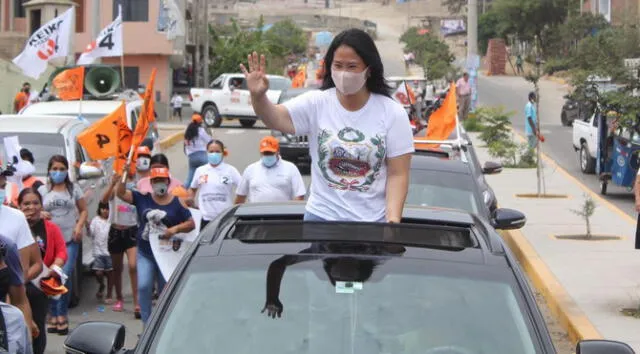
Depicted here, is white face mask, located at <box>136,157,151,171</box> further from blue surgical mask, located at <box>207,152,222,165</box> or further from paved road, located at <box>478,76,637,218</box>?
paved road, located at <box>478,76,637,218</box>

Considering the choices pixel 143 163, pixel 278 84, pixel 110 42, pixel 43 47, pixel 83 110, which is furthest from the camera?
pixel 278 84

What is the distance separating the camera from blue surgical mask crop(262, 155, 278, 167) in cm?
1223

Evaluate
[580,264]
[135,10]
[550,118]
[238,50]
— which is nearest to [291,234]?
[580,264]

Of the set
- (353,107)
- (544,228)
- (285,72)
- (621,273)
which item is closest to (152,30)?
(285,72)

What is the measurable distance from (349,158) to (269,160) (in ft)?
21.5

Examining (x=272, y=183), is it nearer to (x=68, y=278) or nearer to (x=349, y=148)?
(x=68, y=278)

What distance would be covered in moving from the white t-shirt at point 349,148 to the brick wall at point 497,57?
78.2 metres

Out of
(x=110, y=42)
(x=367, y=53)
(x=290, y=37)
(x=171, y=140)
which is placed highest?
(x=290, y=37)

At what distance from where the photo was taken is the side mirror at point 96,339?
4617 mm

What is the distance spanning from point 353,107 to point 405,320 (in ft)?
5.34

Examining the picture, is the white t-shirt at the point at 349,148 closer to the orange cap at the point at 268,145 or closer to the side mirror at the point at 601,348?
the side mirror at the point at 601,348

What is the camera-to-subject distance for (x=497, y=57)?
84.1 meters

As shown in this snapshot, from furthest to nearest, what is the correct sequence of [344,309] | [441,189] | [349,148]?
1. [441,189]
2. [349,148]
3. [344,309]

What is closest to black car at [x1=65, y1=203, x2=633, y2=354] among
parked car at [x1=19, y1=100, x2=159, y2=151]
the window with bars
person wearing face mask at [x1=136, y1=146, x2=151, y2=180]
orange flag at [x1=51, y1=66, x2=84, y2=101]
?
person wearing face mask at [x1=136, y1=146, x2=151, y2=180]
